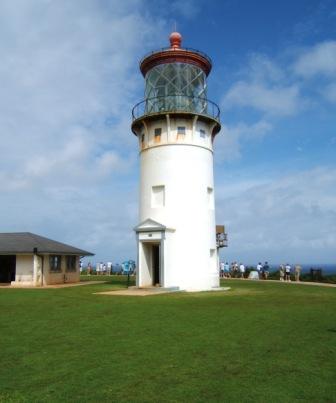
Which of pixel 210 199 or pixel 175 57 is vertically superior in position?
pixel 175 57

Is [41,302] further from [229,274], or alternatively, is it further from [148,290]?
[229,274]

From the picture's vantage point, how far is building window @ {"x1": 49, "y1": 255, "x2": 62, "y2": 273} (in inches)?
1063

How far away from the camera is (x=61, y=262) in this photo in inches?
1113

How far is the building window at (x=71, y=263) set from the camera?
2911cm

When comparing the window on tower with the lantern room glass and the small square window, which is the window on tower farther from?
the lantern room glass

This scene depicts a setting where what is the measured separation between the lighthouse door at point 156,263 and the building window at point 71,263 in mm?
7802

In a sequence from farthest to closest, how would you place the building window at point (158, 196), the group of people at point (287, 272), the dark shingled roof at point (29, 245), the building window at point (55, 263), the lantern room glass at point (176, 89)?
the group of people at point (287, 272) < the building window at point (55, 263) < the dark shingled roof at point (29, 245) < the lantern room glass at point (176, 89) < the building window at point (158, 196)

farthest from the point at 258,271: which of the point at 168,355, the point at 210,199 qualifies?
the point at 168,355

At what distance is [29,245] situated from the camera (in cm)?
2627

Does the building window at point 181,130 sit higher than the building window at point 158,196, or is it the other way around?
the building window at point 181,130

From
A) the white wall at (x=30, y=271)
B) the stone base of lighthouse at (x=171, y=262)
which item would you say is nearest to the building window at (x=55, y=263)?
the white wall at (x=30, y=271)

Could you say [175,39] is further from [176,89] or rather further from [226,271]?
[226,271]

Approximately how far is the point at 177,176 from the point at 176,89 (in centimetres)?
475

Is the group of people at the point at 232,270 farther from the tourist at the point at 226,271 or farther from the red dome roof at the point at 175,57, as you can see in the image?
the red dome roof at the point at 175,57
